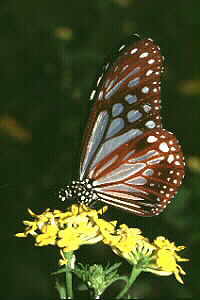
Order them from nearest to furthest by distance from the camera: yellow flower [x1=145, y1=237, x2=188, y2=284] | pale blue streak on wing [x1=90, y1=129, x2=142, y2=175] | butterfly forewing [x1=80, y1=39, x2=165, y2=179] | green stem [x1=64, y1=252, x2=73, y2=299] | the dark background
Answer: green stem [x1=64, y1=252, x2=73, y2=299]
yellow flower [x1=145, y1=237, x2=188, y2=284]
butterfly forewing [x1=80, y1=39, x2=165, y2=179]
pale blue streak on wing [x1=90, y1=129, x2=142, y2=175]
the dark background

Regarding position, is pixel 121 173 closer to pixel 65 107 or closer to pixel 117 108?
pixel 117 108

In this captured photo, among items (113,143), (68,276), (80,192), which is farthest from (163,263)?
(113,143)

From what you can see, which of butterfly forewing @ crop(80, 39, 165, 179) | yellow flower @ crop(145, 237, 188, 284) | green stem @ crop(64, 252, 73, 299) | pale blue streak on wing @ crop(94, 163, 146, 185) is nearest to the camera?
green stem @ crop(64, 252, 73, 299)

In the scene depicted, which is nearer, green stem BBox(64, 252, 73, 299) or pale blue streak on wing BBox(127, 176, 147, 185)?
green stem BBox(64, 252, 73, 299)

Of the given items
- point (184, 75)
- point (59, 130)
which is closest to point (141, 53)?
point (59, 130)

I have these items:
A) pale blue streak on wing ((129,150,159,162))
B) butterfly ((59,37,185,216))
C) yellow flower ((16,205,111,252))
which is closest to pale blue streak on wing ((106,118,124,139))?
butterfly ((59,37,185,216))

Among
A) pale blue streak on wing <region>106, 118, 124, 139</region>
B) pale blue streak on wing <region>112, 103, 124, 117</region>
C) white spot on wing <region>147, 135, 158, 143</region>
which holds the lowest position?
white spot on wing <region>147, 135, 158, 143</region>

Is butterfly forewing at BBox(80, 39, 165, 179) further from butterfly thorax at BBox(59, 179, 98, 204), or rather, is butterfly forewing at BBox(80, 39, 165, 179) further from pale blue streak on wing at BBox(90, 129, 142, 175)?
butterfly thorax at BBox(59, 179, 98, 204)

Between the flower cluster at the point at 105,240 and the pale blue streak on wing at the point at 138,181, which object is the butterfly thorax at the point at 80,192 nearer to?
the pale blue streak on wing at the point at 138,181

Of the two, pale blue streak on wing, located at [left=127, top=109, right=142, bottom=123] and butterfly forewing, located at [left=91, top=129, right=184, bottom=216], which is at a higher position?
pale blue streak on wing, located at [left=127, top=109, right=142, bottom=123]
